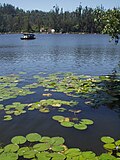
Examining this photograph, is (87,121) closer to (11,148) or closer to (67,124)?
(67,124)

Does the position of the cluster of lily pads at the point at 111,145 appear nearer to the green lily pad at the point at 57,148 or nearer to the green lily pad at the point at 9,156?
the green lily pad at the point at 57,148

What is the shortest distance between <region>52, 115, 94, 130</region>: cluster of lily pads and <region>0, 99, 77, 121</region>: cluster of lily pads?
112 cm

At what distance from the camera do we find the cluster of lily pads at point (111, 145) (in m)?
8.15

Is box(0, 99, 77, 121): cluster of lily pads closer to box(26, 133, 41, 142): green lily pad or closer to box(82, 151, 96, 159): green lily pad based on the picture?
box(26, 133, 41, 142): green lily pad

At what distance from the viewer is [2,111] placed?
12.0m

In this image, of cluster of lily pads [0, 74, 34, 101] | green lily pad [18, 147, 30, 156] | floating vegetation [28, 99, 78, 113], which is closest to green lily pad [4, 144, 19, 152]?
green lily pad [18, 147, 30, 156]

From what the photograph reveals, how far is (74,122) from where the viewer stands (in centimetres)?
1061

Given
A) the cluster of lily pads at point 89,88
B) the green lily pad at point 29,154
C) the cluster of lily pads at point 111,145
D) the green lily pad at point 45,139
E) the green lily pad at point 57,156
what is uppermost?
the cluster of lily pads at point 89,88

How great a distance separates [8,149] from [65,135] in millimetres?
2341

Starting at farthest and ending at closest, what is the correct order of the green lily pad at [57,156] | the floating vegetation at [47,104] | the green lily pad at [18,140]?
the floating vegetation at [47,104]
the green lily pad at [18,140]
the green lily pad at [57,156]

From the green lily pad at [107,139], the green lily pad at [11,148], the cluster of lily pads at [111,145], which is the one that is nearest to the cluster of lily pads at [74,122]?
the green lily pad at [107,139]

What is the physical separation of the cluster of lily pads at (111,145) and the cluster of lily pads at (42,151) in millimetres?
372

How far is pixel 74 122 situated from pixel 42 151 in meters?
2.84

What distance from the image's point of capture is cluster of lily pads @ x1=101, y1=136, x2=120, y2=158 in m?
8.15
